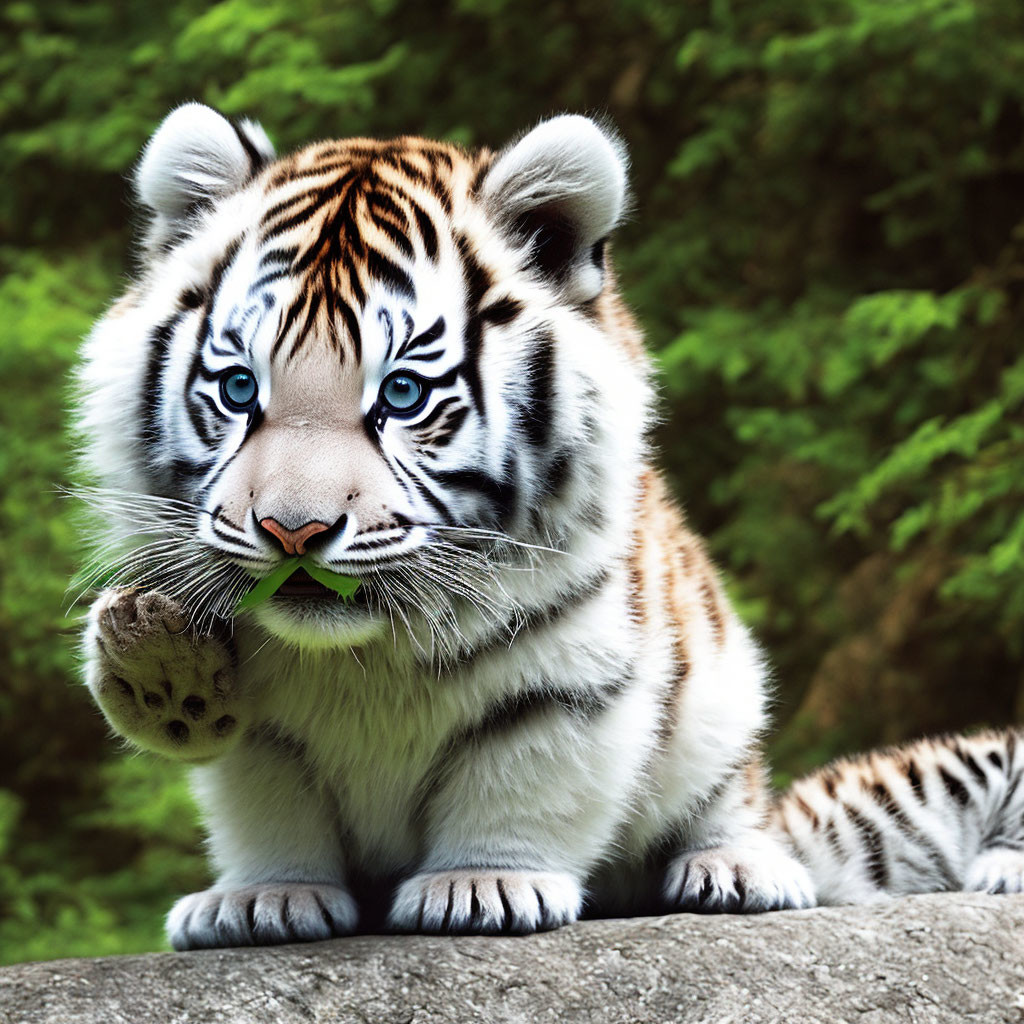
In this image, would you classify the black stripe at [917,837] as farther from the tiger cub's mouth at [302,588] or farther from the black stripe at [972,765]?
the tiger cub's mouth at [302,588]

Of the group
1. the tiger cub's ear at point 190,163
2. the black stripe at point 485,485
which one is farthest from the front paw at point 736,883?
the tiger cub's ear at point 190,163

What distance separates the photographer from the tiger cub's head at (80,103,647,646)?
2281 mm

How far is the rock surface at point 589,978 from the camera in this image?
2.35 m

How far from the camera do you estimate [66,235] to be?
7910 millimetres

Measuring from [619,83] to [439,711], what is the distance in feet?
16.3

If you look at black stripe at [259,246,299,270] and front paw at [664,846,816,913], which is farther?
front paw at [664,846,816,913]

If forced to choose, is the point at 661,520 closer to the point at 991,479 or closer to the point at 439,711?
the point at 439,711

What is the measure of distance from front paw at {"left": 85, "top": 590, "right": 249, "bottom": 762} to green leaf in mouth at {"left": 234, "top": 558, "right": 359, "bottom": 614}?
20cm

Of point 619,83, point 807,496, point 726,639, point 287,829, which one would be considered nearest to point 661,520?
point 726,639

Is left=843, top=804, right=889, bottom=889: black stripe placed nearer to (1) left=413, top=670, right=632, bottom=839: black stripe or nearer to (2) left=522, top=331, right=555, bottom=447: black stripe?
(1) left=413, top=670, right=632, bottom=839: black stripe

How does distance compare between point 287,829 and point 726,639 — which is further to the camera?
point 726,639

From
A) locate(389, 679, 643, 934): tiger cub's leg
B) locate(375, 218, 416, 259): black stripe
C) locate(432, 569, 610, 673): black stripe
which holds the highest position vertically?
locate(375, 218, 416, 259): black stripe

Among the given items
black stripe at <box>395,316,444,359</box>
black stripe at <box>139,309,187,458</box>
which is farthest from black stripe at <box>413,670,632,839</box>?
black stripe at <box>139,309,187,458</box>

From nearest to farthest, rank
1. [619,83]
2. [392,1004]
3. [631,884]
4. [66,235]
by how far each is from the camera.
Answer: [392,1004], [631,884], [619,83], [66,235]
